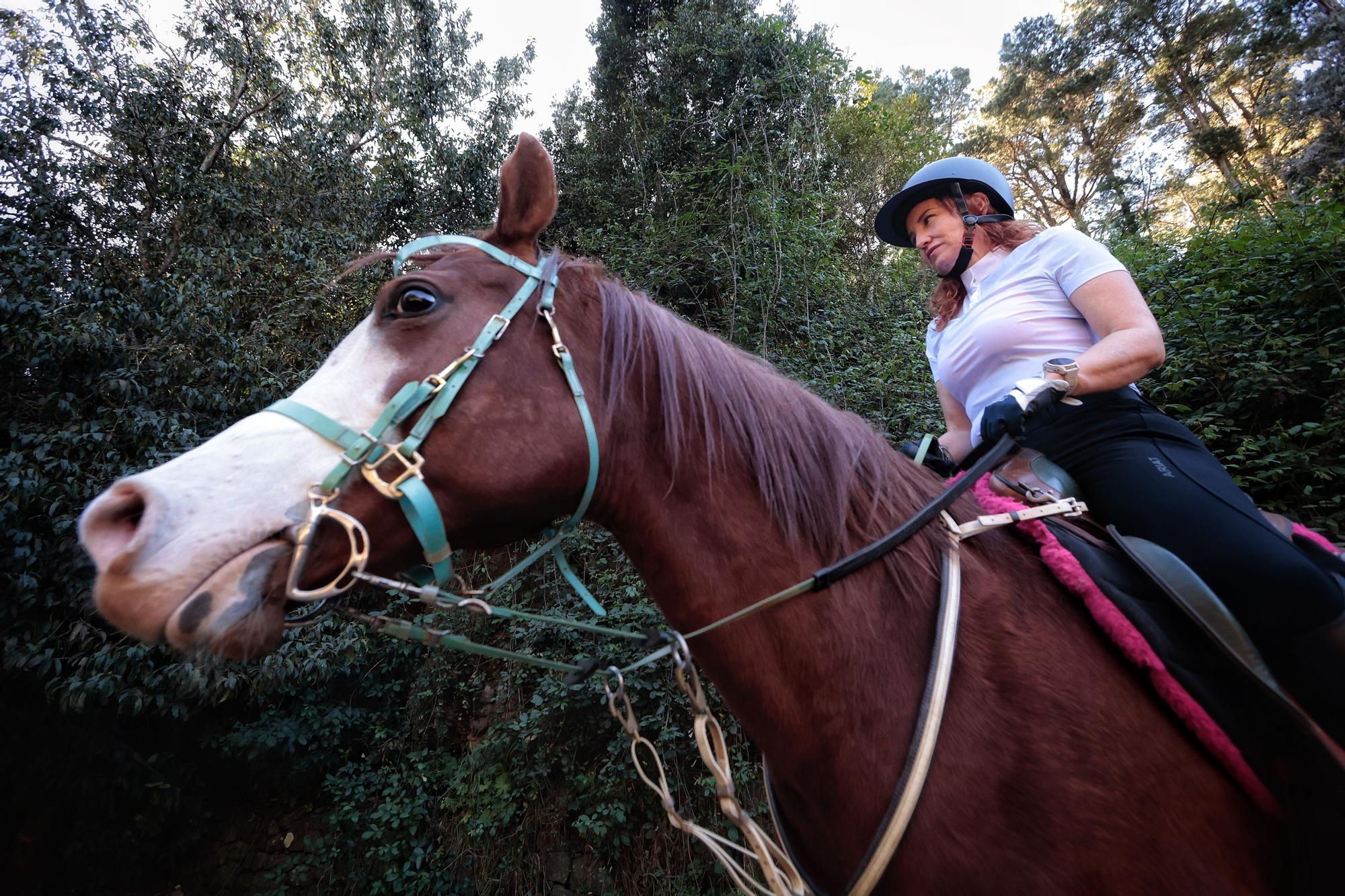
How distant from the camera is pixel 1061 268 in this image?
1.77 metres

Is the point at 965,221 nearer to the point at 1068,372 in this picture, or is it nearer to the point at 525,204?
the point at 1068,372

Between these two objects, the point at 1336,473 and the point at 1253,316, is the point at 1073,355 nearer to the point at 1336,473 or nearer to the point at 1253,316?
the point at 1336,473

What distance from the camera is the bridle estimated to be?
1.16 metres

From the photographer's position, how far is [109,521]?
1054mm

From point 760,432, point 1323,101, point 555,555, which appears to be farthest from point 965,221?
point 1323,101

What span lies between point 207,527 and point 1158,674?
1.87 m

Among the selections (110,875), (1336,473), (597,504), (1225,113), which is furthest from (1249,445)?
(1225,113)

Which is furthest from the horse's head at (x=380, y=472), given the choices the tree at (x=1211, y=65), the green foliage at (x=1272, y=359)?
the tree at (x=1211, y=65)

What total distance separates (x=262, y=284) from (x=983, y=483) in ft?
24.2

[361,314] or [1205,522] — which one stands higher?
[1205,522]

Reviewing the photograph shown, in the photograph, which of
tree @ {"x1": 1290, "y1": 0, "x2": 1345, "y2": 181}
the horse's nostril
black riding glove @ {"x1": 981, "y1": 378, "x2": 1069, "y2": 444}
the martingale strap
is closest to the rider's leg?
black riding glove @ {"x1": 981, "y1": 378, "x2": 1069, "y2": 444}

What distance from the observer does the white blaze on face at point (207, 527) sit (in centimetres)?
100

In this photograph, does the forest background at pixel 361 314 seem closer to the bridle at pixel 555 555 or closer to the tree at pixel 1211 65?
the bridle at pixel 555 555

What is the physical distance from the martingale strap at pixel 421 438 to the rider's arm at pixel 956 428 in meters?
1.56
